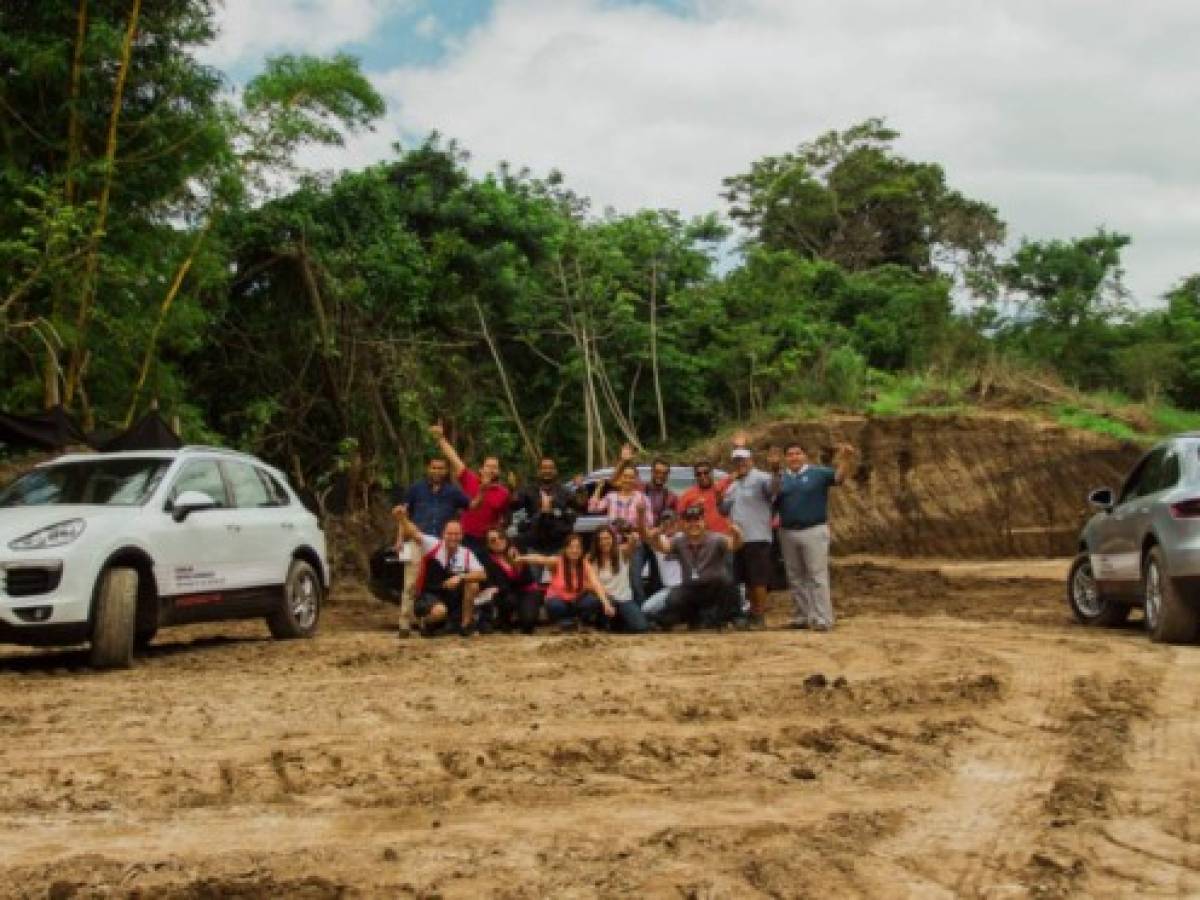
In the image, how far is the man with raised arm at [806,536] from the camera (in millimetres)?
13719

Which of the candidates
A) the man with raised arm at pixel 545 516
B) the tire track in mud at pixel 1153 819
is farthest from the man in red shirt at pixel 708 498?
the tire track in mud at pixel 1153 819

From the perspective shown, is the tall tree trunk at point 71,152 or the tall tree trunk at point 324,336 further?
the tall tree trunk at point 324,336

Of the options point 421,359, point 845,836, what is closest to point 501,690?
point 845,836

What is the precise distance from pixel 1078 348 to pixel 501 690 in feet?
78.9

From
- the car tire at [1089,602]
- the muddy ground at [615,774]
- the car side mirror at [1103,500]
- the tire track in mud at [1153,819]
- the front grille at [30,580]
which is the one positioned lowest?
the tire track in mud at [1153,819]

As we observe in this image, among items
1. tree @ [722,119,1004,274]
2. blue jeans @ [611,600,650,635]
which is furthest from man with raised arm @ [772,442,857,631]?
tree @ [722,119,1004,274]

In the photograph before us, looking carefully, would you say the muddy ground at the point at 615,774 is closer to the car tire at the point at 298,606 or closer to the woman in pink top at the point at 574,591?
the car tire at the point at 298,606

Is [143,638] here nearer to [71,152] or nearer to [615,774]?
[71,152]

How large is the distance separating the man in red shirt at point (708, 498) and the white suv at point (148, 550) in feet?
11.1

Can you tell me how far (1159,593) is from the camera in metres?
12.0

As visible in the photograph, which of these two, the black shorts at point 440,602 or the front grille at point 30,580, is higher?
the front grille at point 30,580

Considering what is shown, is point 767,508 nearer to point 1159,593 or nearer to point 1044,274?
point 1159,593

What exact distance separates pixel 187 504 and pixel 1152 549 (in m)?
7.33

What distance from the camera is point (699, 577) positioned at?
1382 centimetres
